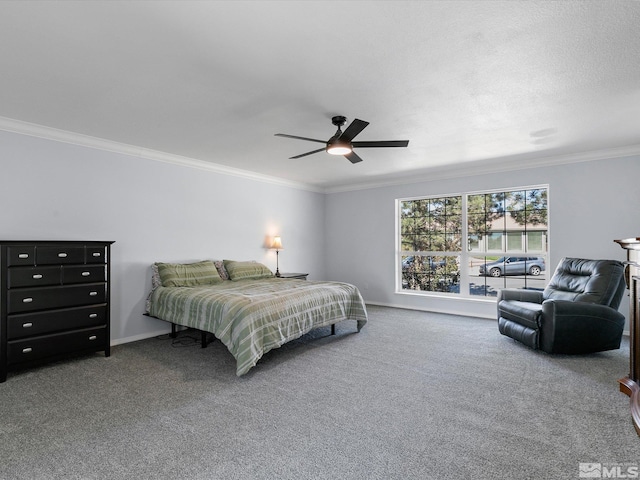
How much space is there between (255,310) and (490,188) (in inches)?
170

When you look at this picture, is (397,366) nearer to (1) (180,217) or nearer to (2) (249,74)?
(2) (249,74)

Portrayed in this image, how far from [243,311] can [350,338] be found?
1.67 m

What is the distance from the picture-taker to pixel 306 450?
6.66 ft

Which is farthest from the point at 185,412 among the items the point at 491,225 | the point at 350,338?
the point at 491,225

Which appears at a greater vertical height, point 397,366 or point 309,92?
point 309,92

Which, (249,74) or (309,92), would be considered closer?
(249,74)

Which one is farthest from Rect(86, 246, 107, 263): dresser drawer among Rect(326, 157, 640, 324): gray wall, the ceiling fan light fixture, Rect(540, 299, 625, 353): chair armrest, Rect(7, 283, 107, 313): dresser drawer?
Rect(540, 299, 625, 353): chair armrest

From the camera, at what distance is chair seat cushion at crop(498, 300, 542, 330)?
12.1ft

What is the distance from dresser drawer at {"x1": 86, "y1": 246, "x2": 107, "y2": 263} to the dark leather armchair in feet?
15.3

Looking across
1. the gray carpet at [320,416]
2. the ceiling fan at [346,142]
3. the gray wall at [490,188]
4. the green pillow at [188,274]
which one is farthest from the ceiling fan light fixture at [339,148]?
the gray wall at [490,188]

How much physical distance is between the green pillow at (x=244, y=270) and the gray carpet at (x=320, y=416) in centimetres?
139

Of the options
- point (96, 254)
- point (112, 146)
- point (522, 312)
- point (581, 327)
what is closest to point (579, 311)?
point (581, 327)

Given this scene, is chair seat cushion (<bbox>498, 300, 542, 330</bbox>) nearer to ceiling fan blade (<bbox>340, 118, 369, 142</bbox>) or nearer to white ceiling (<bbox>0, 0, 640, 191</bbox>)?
white ceiling (<bbox>0, 0, 640, 191</bbox>)

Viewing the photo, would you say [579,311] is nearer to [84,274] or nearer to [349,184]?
[349,184]
